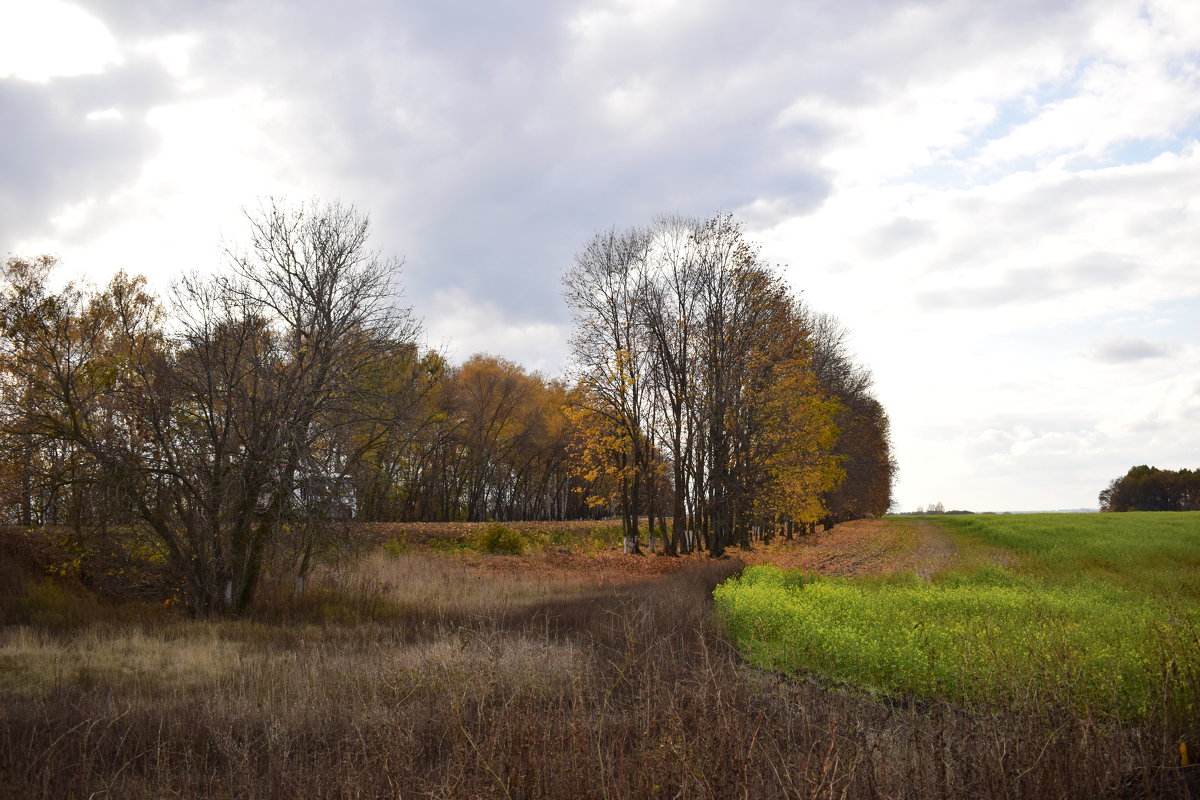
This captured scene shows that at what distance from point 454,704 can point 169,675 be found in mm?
6775

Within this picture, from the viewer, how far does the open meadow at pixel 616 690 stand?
15.2 ft

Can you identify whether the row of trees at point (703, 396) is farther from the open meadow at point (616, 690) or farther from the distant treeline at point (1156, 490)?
the distant treeline at point (1156, 490)

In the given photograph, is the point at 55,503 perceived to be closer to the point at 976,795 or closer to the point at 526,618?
the point at 526,618

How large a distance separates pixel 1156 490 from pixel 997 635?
9746cm

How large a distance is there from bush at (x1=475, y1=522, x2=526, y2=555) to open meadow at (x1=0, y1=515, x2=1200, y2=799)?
39.3 ft

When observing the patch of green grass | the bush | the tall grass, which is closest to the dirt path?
the bush

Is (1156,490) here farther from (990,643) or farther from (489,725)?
(489,725)

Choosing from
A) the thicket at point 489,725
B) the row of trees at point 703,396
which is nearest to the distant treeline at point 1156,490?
the row of trees at point 703,396

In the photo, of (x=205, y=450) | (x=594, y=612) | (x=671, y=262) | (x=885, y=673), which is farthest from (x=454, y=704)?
(x=671, y=262)

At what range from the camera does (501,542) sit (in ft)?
102

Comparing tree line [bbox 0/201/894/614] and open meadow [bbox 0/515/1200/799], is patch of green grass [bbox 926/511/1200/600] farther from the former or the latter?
tree line [bbox 0/201/894/614]

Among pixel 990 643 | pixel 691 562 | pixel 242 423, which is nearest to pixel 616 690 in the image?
pixel 990 643

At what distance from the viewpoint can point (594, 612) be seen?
14.2 m

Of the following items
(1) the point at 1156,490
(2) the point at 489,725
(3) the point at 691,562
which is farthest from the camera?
(1) the point at 1156,490
